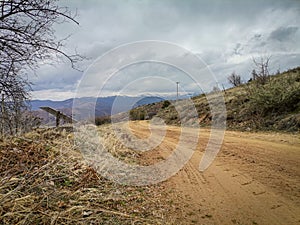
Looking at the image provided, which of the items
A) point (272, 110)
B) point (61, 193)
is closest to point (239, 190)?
point (61, 193)

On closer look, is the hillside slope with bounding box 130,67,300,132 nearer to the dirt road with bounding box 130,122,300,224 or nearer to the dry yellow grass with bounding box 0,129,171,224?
the dirt road with bounding box 130,122,300,224

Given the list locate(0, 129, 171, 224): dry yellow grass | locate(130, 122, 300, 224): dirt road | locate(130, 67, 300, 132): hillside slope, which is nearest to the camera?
locate(0, 129, 171, 224): dry yellow grass

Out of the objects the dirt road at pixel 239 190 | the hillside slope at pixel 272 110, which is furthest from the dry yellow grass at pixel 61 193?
the hillside slope at pixel 272 110

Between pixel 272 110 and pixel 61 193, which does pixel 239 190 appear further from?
pixel 272 110

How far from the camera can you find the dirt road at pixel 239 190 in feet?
11.7

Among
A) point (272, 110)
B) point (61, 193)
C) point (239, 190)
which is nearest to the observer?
point (61, 193)

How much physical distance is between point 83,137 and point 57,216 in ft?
15.4

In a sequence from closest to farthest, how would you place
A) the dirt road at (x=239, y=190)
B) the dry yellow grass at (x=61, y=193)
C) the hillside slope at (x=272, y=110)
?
1. the dry yellow grass at (x=61, y=193)
2. the dirt road at (x=239, y=190)
3. the hillside slope at (x=272, y=110)

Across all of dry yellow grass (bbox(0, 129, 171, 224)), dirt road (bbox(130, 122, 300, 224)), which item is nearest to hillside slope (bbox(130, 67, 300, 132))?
dirt road (bbox(130, 122, 300, 224))

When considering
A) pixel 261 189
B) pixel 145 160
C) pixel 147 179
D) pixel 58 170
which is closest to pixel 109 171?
pixel 147 179

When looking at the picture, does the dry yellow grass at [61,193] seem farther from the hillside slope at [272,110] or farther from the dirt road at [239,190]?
the hillside slope at [272,110]

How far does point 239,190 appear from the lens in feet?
14.6

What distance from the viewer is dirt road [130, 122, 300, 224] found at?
3557mm

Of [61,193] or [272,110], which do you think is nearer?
[61,193]
